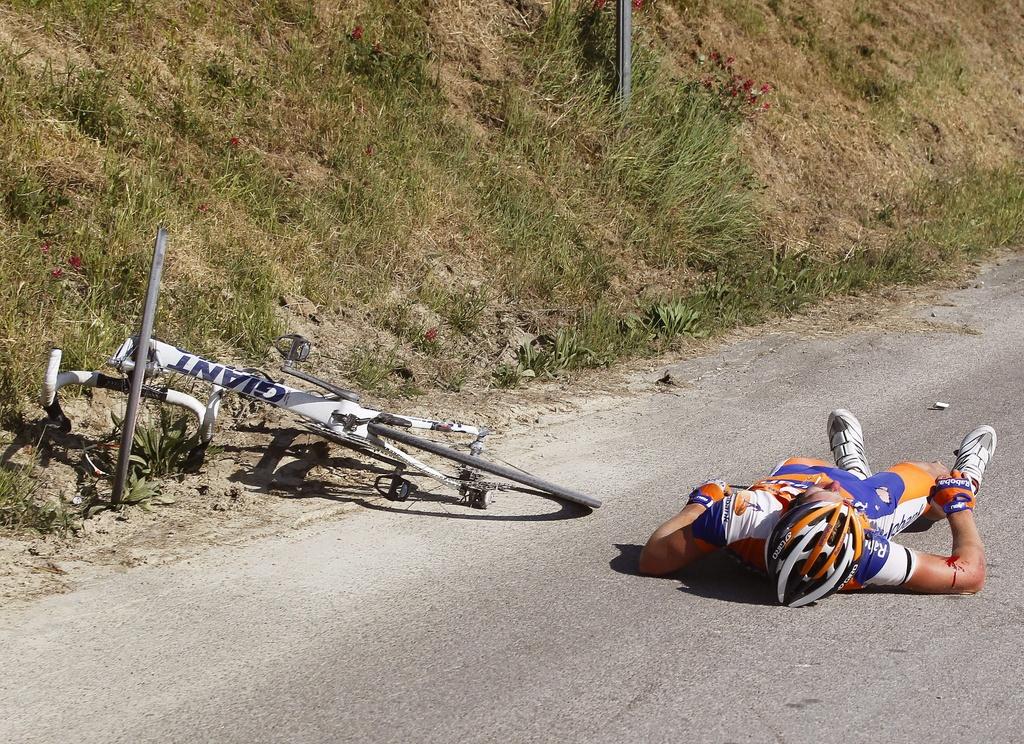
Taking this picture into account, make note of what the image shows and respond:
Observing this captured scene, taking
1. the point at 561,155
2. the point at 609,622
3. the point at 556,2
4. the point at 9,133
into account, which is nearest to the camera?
the point at 609,622

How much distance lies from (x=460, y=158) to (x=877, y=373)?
12.9 feet

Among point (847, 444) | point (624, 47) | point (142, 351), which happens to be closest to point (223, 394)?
point (142, 351)

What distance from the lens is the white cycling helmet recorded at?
457 centimetres

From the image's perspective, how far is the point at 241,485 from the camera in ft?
19.6

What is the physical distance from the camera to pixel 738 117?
12422mm

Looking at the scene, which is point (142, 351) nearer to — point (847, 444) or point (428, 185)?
point (847, 444)

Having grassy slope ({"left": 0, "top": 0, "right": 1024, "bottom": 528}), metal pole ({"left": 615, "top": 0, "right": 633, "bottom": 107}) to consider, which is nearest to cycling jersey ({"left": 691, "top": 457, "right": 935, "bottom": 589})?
grassy slope ({"left": 0, "top": 0, "right": 1024, "bottom": 528})

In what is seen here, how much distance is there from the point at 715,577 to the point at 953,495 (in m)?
1.19

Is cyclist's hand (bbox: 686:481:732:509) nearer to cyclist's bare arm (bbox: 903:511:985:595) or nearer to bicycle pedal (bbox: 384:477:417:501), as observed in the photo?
cyclist's bare arm (bbox: 903:511:985:595)

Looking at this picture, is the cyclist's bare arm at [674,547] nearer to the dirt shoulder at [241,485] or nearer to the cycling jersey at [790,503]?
the cycling jersey at [790,503]

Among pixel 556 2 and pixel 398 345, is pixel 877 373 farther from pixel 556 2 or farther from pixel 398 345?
pixel 556 2

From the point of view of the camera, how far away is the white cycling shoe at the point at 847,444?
5941mm

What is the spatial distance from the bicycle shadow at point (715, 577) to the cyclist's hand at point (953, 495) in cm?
96

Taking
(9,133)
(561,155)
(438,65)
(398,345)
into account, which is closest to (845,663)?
(398,345)
